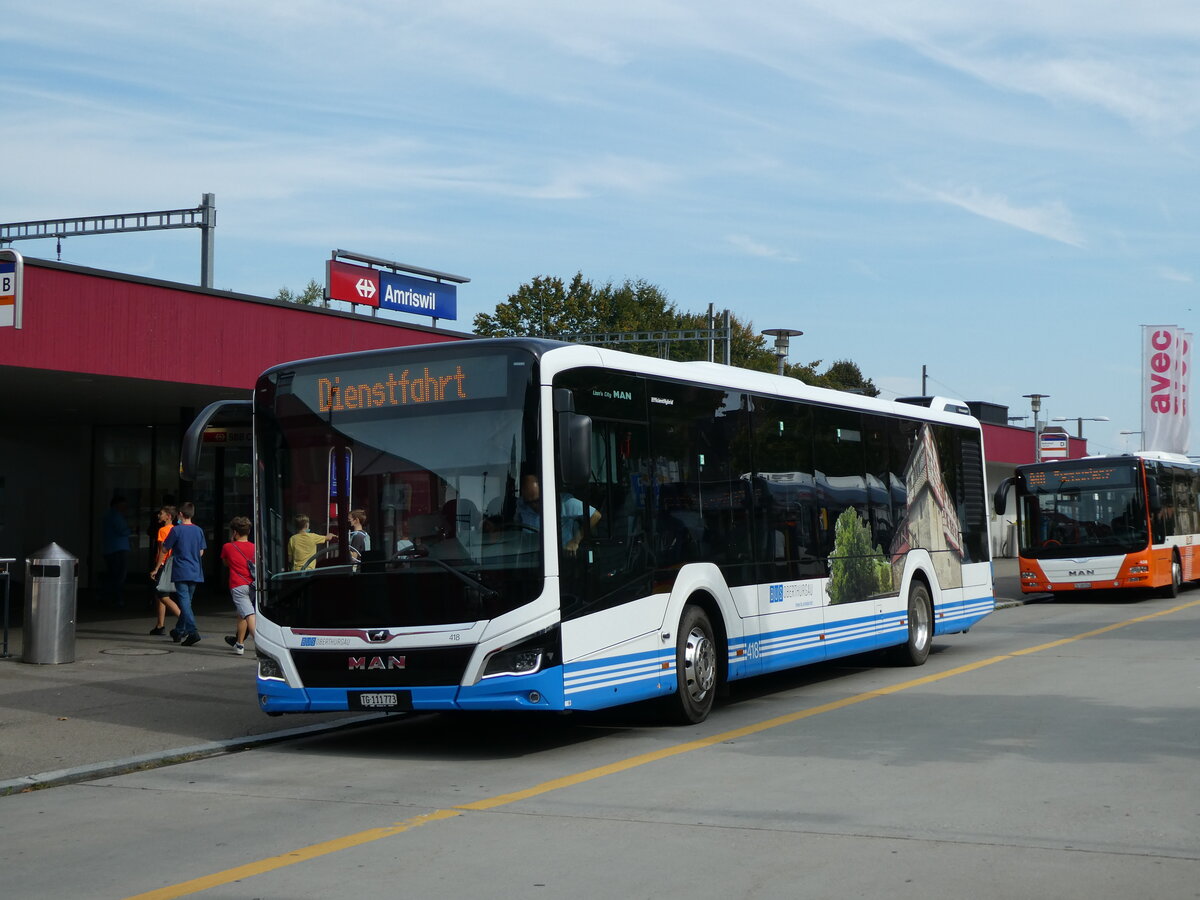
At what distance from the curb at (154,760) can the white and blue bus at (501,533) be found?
0.53m

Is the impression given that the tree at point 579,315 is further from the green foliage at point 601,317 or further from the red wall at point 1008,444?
the red wall at point 1008,444

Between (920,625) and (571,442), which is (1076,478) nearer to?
(920,625)

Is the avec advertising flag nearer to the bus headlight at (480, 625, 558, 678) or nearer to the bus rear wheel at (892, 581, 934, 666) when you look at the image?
the bus rear wheel at (892, 581, 934, 666)

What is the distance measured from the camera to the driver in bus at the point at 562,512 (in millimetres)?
9562

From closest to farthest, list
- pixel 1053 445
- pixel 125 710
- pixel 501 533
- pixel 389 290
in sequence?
pixel 501 533
pixel 125 710
pixel 389 290
pixel 1053 445

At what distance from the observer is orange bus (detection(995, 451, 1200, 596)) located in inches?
1109

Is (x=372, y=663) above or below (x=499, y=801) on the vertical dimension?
above

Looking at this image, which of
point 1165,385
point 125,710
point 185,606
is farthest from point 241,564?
point 1165,385

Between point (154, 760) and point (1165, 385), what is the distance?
38.8m

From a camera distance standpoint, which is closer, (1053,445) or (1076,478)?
(1076,478)

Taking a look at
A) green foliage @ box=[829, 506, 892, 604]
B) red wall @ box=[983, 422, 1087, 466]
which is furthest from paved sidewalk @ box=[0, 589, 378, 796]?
red wall @ box=[983, 422, 1087, 466]

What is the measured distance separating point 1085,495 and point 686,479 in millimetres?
19471

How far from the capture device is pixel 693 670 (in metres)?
11.2

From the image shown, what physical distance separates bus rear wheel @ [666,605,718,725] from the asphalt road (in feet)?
0.53
